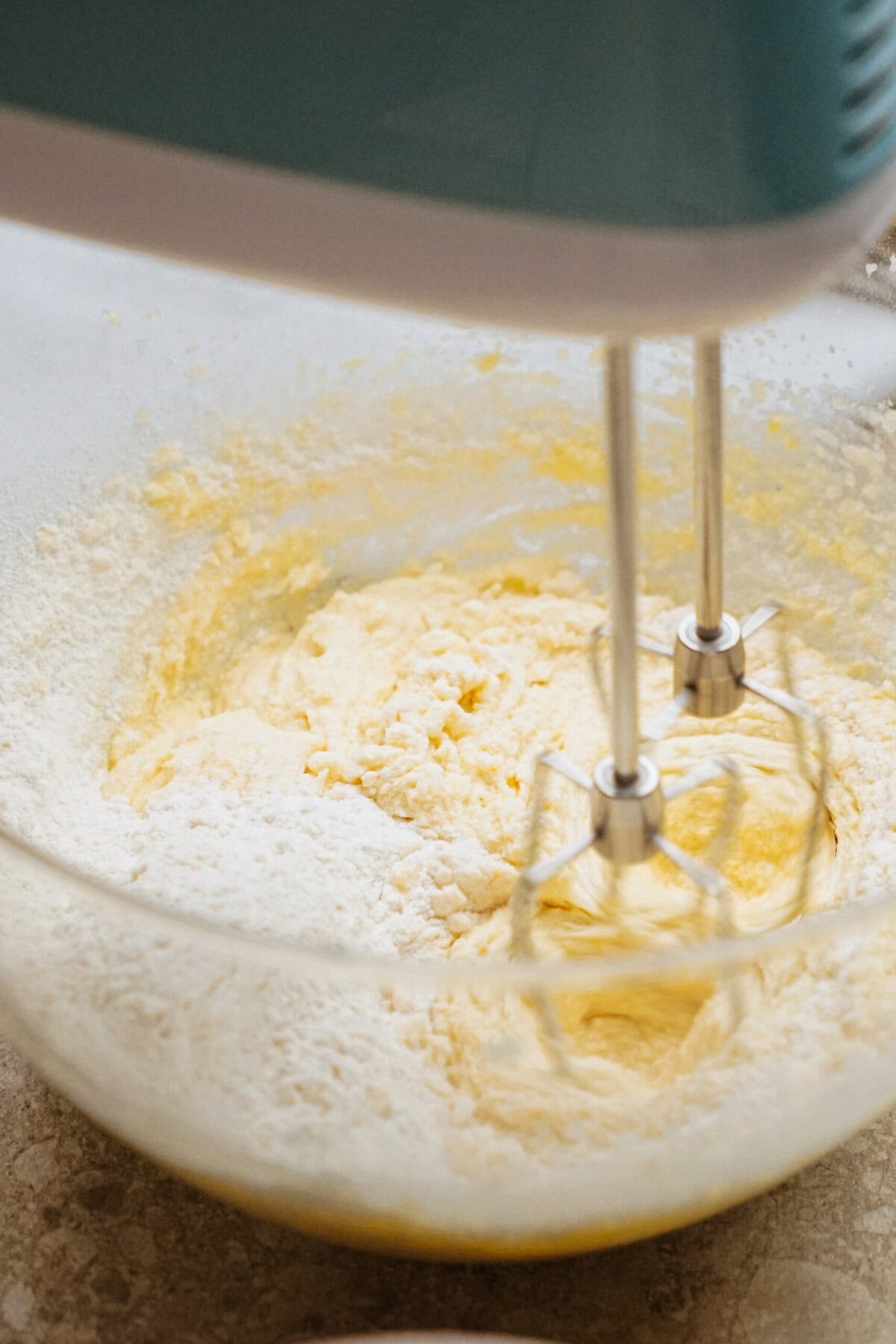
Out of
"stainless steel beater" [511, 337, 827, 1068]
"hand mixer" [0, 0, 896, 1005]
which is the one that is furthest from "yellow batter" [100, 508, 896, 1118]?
"hand mixer" [0, 0, 896, 1005]

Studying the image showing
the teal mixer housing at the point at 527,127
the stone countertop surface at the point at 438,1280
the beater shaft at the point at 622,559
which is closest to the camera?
the teal mixer housing at the point at 527,127

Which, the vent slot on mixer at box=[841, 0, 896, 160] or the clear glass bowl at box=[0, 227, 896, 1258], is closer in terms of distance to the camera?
the vent slot on mixer at box=[841, 0, 896, 160]

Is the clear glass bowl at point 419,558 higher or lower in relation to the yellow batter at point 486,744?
higher

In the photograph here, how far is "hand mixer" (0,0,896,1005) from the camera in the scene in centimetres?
39

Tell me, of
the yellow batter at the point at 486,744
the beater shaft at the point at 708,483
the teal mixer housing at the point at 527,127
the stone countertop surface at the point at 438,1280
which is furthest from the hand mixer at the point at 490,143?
the stone countertop surface at the point at 438,1280

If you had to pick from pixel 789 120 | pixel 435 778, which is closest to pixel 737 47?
pixel 789 120

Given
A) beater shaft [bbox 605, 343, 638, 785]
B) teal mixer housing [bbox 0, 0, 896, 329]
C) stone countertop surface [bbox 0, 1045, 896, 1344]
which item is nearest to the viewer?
teal mixer housing [bbox 0, 0, 896, 329]

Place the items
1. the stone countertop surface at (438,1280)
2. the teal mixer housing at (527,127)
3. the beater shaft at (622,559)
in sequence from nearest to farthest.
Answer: the teal mixer housing at (527,127), the beater shaft at (622,559), the stone countertop surface at (438,1280)

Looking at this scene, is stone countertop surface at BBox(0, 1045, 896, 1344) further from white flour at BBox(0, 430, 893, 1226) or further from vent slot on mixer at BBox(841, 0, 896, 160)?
vent slot on mixer at BBox(841, 0, 896, 160)

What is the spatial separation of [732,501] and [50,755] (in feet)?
1.49

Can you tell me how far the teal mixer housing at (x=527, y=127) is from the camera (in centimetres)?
39

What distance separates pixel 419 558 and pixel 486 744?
19 cm

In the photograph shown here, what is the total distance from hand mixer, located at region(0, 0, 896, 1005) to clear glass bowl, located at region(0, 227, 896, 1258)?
0.20 m

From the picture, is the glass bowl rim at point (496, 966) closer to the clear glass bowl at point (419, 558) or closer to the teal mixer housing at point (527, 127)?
the clear glass bowl at point (419, 558)
